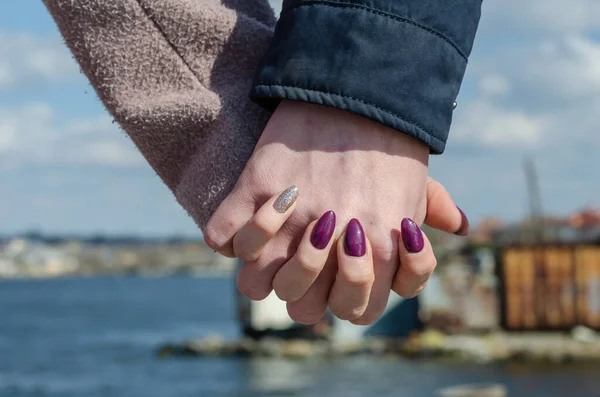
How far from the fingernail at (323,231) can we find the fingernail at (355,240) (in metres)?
0.02

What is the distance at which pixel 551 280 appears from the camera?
32.4 metres

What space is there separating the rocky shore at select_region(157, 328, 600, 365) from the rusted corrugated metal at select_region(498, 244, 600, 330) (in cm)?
251

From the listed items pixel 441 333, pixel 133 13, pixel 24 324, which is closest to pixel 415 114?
pixel 133 13

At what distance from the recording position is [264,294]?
1.40m

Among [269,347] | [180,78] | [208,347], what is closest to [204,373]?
[208,347]

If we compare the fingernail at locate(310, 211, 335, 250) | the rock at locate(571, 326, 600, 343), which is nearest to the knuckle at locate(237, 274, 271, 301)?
the fingernail at locate(310, 211, 335, 250)

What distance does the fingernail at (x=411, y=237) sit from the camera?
1.32m

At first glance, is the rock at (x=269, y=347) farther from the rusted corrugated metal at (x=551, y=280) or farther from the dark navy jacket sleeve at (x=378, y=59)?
the dark navy jacket sleeve at (x=378, y=59)

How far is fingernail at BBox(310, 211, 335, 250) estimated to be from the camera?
129cm

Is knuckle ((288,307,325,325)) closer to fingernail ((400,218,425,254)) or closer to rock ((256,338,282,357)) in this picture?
fingernail ((400,218,425,254))

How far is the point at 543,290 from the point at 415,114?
32.4 m

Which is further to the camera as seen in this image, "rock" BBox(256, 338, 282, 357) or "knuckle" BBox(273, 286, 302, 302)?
"rock" BBox(256, 338, 282, 357)

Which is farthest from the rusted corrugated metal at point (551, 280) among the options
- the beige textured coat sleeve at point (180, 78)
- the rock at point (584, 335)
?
the beige textured coat sleeve at point (180, 78)

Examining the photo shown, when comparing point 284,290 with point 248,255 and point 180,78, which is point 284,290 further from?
point 180,78
